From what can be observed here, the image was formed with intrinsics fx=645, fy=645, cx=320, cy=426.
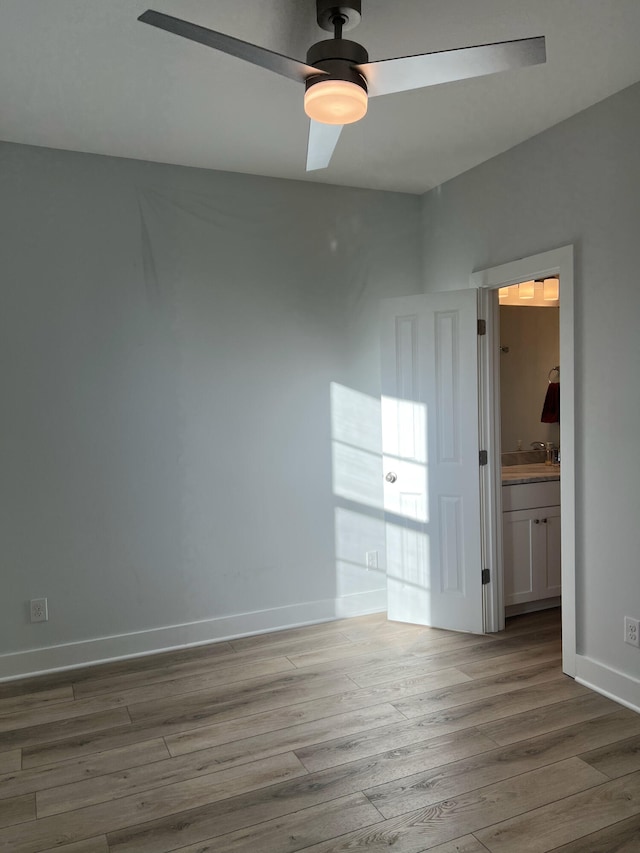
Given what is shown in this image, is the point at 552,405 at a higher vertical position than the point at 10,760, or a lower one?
higher

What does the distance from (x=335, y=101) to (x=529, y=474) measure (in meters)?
3.01

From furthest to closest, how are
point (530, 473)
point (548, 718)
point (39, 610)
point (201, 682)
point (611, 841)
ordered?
point (530, 473) < point (39, 610) < point (201, 682) < point (548, 718) < point (611, 841)

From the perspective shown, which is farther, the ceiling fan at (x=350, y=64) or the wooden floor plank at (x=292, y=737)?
the wooden floor plank at (x=292, y=737)

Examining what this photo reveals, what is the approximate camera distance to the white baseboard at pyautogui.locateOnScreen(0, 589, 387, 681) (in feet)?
11.3

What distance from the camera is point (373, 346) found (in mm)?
4297

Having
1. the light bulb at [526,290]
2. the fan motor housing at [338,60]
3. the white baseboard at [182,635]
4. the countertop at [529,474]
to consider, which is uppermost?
Answer: the fan motor housing at [338,60]

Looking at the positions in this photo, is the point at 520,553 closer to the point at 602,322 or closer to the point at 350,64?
the point at 602,322

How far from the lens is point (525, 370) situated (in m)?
4.96

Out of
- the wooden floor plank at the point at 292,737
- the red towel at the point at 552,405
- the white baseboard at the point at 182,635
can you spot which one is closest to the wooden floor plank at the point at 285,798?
the wooden floor plank at the point at 292,737

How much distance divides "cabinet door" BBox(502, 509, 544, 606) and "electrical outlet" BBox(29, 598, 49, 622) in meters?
2.70

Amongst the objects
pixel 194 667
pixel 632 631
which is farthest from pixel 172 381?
pixel 632 631

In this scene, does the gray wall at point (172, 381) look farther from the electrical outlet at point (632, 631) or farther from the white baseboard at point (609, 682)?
the electrical outlet at point (632, 631)

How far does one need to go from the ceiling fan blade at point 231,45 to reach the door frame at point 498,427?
1.85 metres

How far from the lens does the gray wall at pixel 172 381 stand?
3.39m
